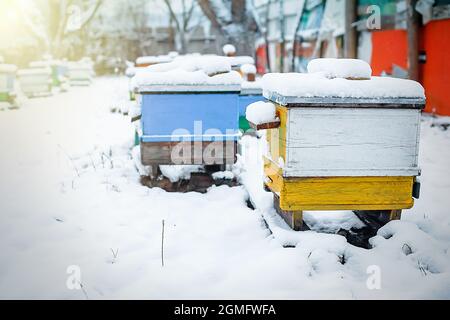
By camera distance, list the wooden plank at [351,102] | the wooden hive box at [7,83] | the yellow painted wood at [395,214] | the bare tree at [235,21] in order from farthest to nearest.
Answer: the wooden hive box at [7,83]
the bare tree at [235,21]
the yellow painted wood at [395,214]
the wooden plank at [351,102]

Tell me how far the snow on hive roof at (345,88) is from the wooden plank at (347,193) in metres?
0.58

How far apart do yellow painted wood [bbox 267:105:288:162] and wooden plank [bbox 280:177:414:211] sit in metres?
0.25

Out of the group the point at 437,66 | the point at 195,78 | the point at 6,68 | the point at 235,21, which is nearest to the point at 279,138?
the point at 195,78

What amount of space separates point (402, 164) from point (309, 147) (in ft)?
2.20

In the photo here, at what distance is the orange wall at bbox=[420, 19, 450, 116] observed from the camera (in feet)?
23.7

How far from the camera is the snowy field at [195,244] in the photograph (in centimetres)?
255

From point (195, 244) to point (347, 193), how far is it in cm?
113

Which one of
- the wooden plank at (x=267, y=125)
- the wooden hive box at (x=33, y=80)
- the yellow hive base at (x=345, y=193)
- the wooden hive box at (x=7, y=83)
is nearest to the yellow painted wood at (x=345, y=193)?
the yellow hive base at (x=345, y=193)

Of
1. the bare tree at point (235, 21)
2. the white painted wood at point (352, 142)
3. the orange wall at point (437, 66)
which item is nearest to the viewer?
the white painted wood at point (352, 142)

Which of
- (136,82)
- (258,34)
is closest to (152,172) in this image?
(136,82)

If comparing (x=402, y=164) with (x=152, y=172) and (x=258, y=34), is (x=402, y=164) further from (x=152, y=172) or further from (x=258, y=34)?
(x=258, y=34)

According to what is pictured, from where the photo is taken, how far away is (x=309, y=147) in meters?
3.03

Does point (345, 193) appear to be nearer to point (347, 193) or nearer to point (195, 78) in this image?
point (347, 193)

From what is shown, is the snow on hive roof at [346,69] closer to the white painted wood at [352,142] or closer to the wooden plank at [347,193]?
the white painted wood at [352,142]
